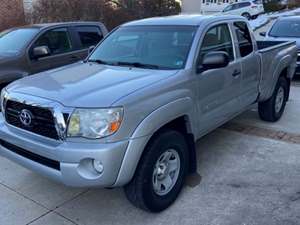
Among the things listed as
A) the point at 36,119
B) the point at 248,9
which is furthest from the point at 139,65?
the point at 248,9

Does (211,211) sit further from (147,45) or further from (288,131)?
(288,131)

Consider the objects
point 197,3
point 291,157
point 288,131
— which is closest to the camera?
point 291,157

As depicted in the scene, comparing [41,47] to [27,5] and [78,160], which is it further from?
[27,5]

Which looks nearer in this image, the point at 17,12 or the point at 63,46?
the point at 63,46

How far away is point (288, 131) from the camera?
227 inches

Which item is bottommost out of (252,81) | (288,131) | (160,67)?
(288,131)

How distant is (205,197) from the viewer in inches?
152

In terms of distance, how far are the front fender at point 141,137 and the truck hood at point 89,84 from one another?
295mm

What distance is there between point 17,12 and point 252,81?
12.2 meters

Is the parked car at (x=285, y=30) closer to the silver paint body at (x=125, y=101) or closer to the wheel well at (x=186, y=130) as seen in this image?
the silver paint body at (x=125, y=101)

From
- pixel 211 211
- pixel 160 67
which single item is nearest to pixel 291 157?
pixel 211 211

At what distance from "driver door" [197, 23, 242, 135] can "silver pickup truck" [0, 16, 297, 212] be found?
0.04ft

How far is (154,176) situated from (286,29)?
27.2ft

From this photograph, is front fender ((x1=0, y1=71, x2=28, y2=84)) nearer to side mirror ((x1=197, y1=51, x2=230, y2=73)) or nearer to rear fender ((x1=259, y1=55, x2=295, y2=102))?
side mirror ((x1=197, y1=51, x2=230, y2=73))
